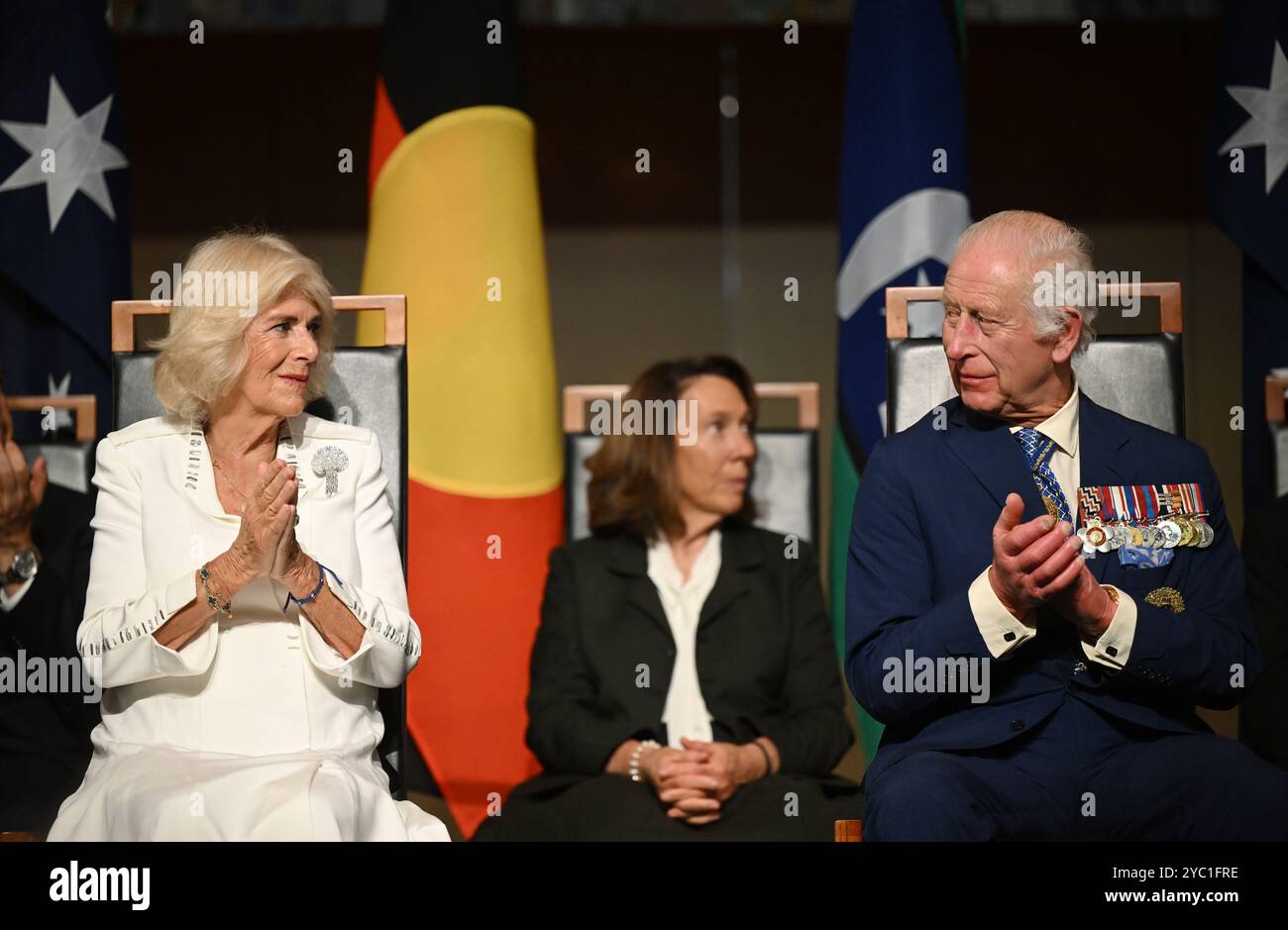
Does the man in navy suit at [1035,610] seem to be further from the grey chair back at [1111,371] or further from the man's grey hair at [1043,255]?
the grey chair back at [1111,371]

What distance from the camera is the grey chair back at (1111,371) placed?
99.1 inches

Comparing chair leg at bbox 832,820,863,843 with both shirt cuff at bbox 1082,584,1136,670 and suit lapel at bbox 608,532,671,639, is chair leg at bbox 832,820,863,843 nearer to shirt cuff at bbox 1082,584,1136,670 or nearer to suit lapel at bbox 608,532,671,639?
shirt cuff at bbox 1082,584,1136,670

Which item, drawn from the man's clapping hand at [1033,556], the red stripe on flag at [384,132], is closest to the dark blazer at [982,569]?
the man's clapping hand at [1033,556]

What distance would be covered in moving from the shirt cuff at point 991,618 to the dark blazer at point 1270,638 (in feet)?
2.80

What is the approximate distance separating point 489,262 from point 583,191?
1396 millimetres

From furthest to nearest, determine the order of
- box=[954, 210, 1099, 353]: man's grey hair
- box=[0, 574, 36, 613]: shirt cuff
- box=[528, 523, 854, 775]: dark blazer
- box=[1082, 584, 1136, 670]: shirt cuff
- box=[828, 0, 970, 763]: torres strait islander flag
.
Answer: box=[828, 0, 970, 763]: torres strait islander flag, box=[528, 523, 854, 775]: dark blazer, box=[0, 574, 36, 613]: shirt cuff, box=[954, 210, 1099, 353]: man's grey hair, box=[1082, 584, 1136, 670]: shirt cuff

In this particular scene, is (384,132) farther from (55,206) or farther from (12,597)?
(12,597)

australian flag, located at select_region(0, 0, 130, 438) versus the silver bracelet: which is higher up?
australian flag, located at select_region(0, 0, 130, 438)

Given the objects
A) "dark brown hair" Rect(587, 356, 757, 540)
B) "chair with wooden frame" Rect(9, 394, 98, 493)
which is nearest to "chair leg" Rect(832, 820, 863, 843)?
"dark brown hair" Rect(587, 356, 757, 540)

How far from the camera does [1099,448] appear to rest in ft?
7.58

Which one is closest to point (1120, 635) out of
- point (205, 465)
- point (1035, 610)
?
point (1035, 610)

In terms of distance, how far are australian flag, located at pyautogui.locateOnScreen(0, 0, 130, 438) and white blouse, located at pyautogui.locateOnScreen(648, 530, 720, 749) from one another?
4.66 ft

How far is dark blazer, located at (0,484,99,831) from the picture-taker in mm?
2588

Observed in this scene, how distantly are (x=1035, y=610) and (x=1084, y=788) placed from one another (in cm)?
29
